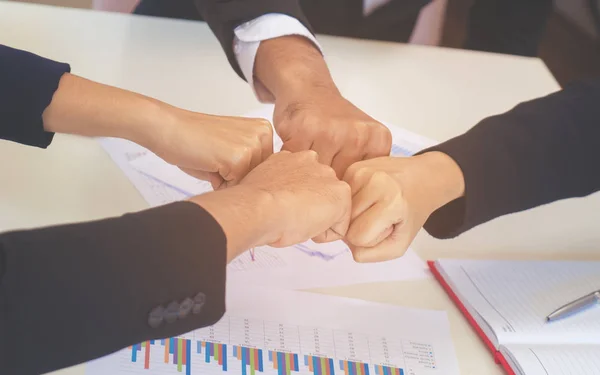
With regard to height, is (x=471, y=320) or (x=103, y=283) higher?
(x=103, y=283)

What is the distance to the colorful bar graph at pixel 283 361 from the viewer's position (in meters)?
0.67

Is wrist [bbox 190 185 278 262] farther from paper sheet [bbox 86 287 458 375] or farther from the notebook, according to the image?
the notebook

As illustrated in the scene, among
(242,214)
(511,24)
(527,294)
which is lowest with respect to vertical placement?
(511,24)

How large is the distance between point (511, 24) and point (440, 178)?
130cm

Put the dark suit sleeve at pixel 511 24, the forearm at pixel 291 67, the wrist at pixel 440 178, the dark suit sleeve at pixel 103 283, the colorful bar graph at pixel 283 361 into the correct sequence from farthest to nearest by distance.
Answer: the dark suit sleeve at pixel 511 24, the forearm at pixel 291 67, the wrist at pixel 440 178, the colorful bar graph at pixel 283 361, the dark suit sleeve at pixel 103 283

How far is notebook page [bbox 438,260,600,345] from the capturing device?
2.51 ft

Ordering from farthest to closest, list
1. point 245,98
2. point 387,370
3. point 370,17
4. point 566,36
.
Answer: point 566,36 < point 370,17 < point 245,98 < point 387,370

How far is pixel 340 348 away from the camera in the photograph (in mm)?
711

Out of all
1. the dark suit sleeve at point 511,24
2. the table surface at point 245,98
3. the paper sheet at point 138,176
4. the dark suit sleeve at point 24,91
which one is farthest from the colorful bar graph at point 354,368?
the dark suit sleeve at point 511,24

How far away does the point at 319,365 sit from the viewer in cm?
69

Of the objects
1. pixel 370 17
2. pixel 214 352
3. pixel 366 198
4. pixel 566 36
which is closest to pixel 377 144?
pixel 366 198

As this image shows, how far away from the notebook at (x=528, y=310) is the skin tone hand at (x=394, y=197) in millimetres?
109

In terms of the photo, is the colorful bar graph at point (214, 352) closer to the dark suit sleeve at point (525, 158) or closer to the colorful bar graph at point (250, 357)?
the colorful bar graph at point (250, 357)

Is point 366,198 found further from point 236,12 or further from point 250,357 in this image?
point 236,12
